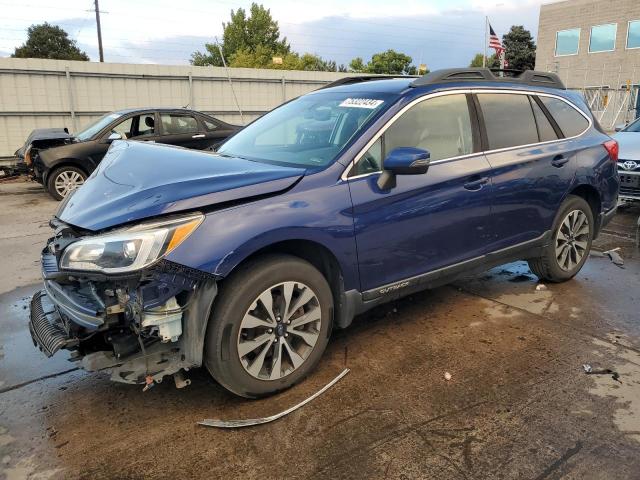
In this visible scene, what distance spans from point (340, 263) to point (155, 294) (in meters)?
1.10

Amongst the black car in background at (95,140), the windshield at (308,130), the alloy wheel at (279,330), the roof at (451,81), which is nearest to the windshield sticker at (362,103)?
the windshield at (308,130)

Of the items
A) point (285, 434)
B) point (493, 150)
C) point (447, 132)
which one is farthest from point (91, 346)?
point (493, 150)

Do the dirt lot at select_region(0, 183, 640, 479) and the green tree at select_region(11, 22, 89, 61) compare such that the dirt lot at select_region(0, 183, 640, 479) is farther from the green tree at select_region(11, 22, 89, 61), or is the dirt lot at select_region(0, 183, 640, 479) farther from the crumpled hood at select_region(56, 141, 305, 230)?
the green tree at select_region(11, 22, 89, 61)

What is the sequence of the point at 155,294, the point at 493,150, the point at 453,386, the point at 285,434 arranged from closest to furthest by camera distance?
the point at 155,294 < the point at 285,434 < the point at 453,386 < the point at 493,150

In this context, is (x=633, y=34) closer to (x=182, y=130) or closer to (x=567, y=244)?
(x=182, y=130)

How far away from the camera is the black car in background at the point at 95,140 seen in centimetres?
962

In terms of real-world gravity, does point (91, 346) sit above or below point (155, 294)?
below

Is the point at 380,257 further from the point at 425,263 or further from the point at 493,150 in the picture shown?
the point at 493,150

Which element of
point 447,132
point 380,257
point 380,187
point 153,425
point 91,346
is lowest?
point 153,425

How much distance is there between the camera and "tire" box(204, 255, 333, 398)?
9.04ft

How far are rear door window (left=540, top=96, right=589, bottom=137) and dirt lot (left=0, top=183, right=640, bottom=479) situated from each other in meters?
1.63

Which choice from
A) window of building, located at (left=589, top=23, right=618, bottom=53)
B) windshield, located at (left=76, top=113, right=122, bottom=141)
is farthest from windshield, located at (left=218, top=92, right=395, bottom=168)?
window of building, located at (left=589, top=23, right=618, bottom=53)

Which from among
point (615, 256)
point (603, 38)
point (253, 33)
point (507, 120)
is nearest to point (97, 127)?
point (507, 120)

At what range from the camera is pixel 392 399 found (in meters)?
3.06
